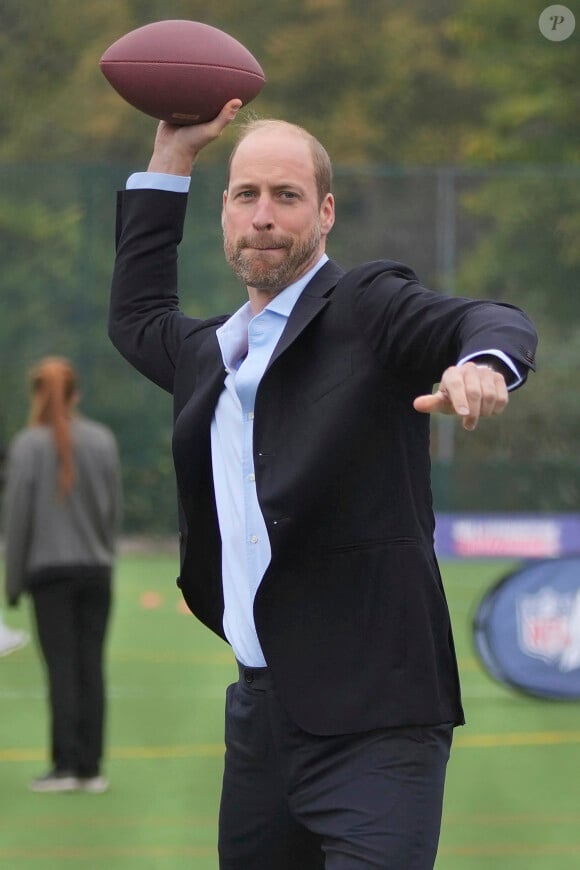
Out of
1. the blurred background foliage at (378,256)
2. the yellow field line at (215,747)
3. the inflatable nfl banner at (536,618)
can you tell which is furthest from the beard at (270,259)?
the blurred background foliage at (378,256)

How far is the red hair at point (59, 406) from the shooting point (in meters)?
7.45

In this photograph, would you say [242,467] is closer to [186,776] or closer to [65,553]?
[65,553]

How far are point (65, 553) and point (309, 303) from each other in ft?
14.2

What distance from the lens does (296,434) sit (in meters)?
3.15

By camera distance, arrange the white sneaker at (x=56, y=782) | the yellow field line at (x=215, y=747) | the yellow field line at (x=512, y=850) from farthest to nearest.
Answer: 1. the yellow field line at (x=215, y=747)
2. the white sneaker at (x=56, y=782)
3. the yellow field line at (x=512, y=850)

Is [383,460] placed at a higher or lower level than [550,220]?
lower

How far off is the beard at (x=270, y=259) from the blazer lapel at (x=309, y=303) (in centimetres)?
4

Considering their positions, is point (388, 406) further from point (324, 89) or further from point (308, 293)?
point (324, 89)

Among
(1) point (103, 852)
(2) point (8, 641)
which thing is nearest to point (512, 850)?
(1) point (103, 852)

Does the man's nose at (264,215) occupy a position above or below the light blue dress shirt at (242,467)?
above

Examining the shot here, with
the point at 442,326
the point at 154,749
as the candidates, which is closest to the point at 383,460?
the point at 442,326

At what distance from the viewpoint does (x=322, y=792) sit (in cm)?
312

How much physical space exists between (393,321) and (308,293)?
27cm

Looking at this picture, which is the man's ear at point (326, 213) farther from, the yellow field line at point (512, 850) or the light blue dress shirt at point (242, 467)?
the yellow field line at point (512, 850)
